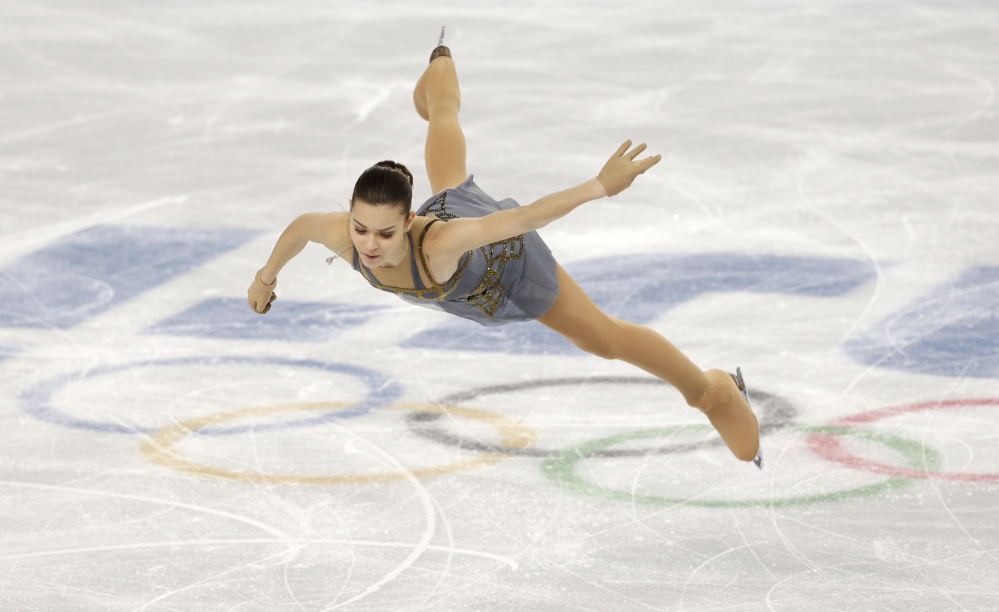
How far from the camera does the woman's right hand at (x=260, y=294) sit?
436 cm

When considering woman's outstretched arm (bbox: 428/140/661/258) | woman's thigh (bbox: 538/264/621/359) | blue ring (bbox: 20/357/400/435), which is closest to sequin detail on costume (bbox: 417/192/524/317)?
woman's thigh (bbox: 538/264/621/359)

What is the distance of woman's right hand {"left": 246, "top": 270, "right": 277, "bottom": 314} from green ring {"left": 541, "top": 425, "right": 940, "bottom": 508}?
165cm

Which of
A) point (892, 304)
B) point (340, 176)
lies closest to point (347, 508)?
point (892, 304)

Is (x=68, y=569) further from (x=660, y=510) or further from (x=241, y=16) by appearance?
(x=241, y=16)

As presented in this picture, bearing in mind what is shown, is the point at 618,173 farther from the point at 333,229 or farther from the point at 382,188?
the point at 333,229

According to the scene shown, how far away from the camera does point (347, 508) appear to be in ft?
17.2

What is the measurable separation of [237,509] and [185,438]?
0.86 meters

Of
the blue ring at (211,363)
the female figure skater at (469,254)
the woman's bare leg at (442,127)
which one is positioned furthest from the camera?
the blue ring at (211,363)

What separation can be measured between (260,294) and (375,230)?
0.62 meters

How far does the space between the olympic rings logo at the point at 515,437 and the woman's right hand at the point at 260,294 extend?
1.30 m

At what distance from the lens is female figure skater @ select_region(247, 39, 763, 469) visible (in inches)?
156

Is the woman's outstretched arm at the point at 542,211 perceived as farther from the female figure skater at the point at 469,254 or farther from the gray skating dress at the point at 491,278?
the gray skating dress at the point at 491,278

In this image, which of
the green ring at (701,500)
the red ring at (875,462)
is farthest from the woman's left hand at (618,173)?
the red ring at (875,462)

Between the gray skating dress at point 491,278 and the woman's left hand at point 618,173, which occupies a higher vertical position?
the woman's left hand at point 618,173
